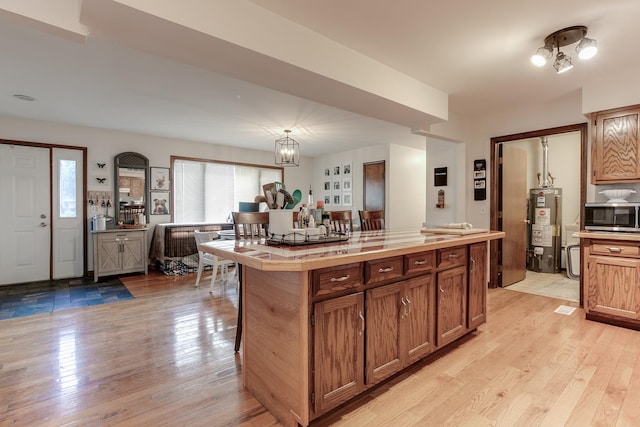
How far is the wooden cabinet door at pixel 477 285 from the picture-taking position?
8.60 feet

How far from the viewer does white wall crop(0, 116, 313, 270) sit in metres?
4.67

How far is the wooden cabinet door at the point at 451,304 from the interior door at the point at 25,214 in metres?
5.71

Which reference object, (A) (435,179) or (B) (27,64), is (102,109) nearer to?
(B) (27,64)

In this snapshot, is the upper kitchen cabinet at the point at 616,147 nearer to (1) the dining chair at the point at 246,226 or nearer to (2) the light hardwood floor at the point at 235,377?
(2) the light hardwood floor at the point at 235,377

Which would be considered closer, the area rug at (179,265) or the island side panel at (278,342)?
the island side panel at (278,342)

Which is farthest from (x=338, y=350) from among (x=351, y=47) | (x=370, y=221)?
(x=351, y=47)

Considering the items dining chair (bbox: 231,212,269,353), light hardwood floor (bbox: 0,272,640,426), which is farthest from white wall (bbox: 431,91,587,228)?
dining chair (bbox: 231,212,269,353)

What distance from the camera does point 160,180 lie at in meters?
5.82

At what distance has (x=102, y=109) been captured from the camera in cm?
417

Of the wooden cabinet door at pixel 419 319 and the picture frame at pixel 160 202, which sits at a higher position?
the picture frame at pixel 160 202

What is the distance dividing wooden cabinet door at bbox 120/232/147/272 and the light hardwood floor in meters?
1.92

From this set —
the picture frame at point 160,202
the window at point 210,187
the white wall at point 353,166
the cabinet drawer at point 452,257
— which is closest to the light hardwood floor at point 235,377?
the cabinet drawer at point 452,257

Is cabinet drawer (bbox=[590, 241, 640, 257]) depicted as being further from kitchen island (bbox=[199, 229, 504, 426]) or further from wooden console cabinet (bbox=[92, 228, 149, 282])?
wooden console cabinet (bbox=[92, 228, 149, 282])

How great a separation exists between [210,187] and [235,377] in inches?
195
